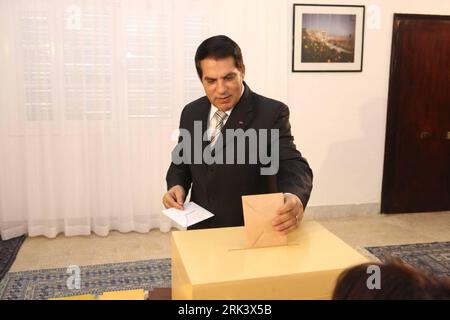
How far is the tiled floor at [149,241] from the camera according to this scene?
3.46 metres

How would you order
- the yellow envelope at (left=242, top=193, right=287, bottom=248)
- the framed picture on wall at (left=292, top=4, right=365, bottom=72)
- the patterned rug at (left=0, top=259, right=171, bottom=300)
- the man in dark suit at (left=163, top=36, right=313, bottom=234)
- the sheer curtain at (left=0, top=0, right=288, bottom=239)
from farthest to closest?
the framed picture on wall at (left=292, top=4, right=365, bottom=72) → the sheer curtain at (left=0, top=0, right=288, bottom=239) → the patterned rug at (left=0, top=259, right=171, bottom=300) → the man in dark suit at (left=163, top=36, right=313, bottom=234) → the yellow envelope at (left=242, top=193, right=287, bottom=248)

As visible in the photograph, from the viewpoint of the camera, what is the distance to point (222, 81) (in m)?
1.69

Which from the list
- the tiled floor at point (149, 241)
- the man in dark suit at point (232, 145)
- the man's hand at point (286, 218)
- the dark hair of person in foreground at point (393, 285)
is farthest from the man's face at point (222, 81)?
the tiled floor at point (149, 241)

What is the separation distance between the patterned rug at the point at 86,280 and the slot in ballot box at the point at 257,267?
186 cm

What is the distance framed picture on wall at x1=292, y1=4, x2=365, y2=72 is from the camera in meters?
4.14

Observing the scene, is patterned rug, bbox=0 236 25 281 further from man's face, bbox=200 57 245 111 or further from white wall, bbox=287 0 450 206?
white wall, bbox=287 0 450 206


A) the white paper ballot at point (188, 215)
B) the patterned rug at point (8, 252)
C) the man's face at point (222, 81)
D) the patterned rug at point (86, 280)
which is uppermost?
the man's face at point (222, 81)

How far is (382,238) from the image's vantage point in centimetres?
395

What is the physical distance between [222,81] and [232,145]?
0.79ft

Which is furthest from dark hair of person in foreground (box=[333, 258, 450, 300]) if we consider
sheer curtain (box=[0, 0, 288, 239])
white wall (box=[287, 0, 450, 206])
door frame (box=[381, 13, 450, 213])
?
door frame (box=[381, 13, 450, 213])

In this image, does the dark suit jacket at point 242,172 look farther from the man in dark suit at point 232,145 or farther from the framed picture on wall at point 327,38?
the framed picture on wall at point 327,38

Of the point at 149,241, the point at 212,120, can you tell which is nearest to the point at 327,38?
the point at 149,241
